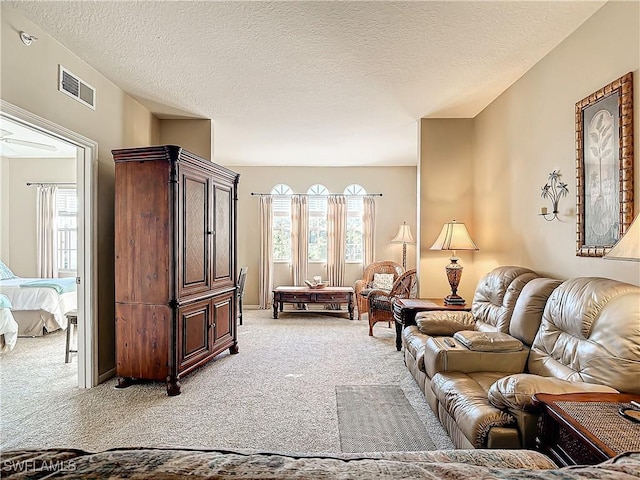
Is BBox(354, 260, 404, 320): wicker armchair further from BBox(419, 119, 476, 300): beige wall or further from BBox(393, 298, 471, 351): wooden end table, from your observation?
BBox(393, 298, 471, 351): wooden end table

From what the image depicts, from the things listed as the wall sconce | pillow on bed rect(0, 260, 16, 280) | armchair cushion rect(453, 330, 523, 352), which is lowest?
armchair cushion rect(453, 330, 523, 352)

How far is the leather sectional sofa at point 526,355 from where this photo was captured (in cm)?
Result: 186

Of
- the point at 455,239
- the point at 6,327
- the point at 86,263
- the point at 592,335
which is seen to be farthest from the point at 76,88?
the point at 592,335

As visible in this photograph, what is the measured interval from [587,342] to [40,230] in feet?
25.9

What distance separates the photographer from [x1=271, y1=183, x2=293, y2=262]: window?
310 inches

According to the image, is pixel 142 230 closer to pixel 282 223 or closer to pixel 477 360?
pixel 477 360

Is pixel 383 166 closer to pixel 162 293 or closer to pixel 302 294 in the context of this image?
pixel 302 294

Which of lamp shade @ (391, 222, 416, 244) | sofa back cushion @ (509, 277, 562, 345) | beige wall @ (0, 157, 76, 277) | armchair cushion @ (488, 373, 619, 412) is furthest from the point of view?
lamp shade @ (391, 222, 416, 244)

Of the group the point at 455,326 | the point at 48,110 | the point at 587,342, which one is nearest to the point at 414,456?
the point at 587,342

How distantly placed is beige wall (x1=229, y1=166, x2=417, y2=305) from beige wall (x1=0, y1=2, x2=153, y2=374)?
3373 millimetres

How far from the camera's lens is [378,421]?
2.91m

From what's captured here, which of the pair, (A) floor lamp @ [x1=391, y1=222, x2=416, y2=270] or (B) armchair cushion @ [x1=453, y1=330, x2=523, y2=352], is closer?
(B) armchair cushion @ [x1=453, y1=330, x2=523, y2=352]

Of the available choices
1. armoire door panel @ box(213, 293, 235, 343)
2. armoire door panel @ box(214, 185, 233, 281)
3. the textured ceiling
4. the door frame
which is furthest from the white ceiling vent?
armoire door panel @ box(213, 293, 235, 343)

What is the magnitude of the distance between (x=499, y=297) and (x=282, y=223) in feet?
16.9
